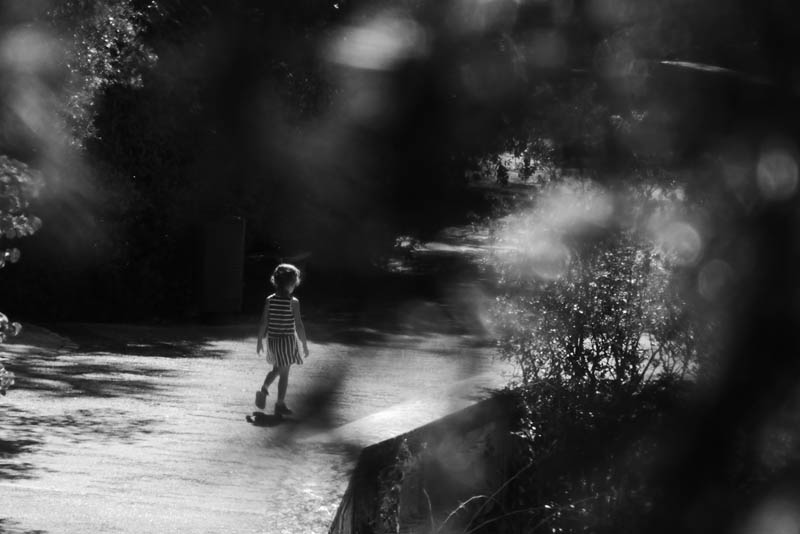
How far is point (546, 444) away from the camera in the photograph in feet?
33.8

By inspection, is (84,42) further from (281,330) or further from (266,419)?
(266,419)

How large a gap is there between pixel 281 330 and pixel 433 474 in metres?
2.17

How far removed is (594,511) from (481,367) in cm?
480

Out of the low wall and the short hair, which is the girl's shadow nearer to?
A: the short hair

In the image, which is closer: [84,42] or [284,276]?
[284,276]

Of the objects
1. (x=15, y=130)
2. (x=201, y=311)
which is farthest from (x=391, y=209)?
(x=15, y=130)

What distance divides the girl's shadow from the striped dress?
451 millimetres

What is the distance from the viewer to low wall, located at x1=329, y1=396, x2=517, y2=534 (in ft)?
24.5

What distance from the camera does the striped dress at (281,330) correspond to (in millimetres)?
10195

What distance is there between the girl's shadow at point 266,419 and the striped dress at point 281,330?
451 mm

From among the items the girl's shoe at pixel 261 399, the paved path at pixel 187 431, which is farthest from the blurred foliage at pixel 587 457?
the girl's shoe at pixel 261 399

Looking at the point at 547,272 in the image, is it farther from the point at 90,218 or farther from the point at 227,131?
the point at 227,131

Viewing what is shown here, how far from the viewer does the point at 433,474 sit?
849 centimetres

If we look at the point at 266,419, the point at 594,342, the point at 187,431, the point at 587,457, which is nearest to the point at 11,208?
the point at 187,431
